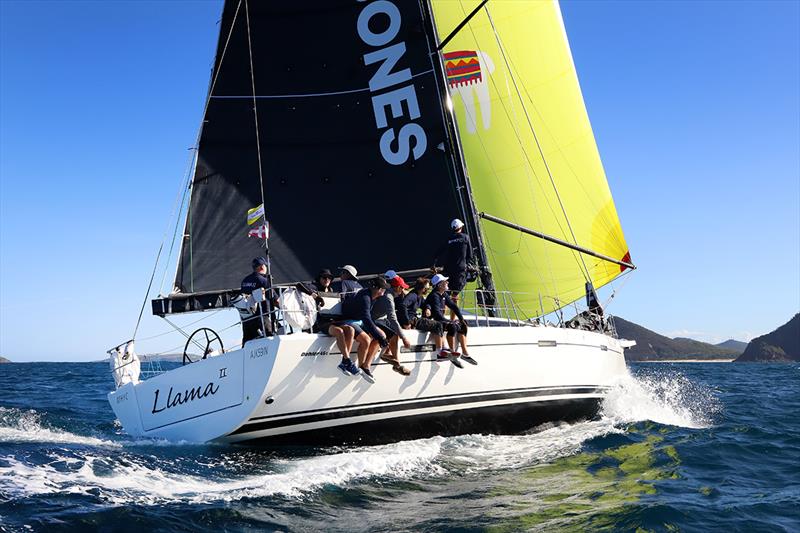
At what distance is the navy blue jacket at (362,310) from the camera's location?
781cm

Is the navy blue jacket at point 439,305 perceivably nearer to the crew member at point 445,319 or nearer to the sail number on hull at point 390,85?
the crew member at point 445,319

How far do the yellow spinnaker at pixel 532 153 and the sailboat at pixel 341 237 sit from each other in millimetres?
114

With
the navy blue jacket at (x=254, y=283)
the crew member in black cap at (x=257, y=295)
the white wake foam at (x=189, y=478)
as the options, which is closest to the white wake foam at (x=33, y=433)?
the white wake foam at (x=189, y=478)

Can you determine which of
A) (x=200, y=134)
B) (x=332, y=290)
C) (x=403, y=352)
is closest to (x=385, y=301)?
(x=403, y=352)

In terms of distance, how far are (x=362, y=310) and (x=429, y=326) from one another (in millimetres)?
1009

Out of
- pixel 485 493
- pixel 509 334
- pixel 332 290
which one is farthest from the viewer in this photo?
pixel 332 290

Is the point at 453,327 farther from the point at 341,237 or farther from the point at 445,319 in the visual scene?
the point at 341,237

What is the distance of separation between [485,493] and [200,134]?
7570 millimetres

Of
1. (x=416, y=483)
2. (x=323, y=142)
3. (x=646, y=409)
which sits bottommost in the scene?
(x=646, y=409)

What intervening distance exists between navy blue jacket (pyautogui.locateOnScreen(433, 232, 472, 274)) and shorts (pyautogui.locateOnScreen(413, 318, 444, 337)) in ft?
6.10

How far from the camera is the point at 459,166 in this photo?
36.4 ft

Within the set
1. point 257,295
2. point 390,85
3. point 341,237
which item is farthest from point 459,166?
point 257,295

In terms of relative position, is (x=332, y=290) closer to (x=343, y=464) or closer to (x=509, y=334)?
(x=509, y=334)

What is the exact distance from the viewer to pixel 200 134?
431 inches
